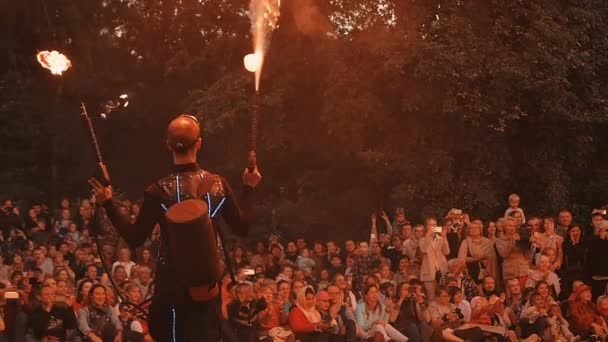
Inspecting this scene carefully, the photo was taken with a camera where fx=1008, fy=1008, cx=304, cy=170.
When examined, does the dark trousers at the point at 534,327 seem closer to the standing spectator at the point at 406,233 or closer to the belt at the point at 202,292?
the standing spectator at the point at 406,233

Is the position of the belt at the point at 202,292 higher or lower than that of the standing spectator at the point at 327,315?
higher

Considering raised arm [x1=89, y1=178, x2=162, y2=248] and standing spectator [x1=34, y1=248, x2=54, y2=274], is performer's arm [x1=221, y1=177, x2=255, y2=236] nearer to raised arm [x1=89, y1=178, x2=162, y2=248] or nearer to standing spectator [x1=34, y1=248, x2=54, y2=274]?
raised arm [x1=89, y1=178, x2=162, y2=248]

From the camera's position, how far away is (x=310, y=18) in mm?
19516

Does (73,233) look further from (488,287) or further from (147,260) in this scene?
(488,287)

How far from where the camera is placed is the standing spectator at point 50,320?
11.1 meters

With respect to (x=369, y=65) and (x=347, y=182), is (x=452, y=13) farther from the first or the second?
(x=347, y=182)

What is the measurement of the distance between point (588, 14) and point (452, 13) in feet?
8.21

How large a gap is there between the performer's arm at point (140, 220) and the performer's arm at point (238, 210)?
0.38 m

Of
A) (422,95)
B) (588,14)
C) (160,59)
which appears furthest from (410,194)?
(160,59)

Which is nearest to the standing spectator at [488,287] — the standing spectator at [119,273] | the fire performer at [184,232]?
the standing spectator at [119,273]

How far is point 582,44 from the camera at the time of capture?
1905cm

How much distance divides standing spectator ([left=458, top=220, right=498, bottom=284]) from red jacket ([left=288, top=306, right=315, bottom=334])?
2775 millimetres

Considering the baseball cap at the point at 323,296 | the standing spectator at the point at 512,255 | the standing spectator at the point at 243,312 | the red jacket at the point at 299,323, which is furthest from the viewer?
the standing spectator at the point at 512,255

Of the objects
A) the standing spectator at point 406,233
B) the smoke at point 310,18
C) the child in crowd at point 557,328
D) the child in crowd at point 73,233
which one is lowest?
the child in crowd at point 557,328
